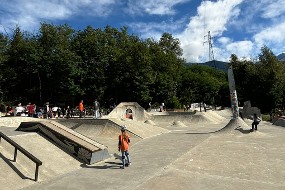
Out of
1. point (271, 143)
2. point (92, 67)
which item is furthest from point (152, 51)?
point (271, 143)

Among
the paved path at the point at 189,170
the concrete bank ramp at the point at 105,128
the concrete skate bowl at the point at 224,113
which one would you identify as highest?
the concrete skate bowl at the point at 224,113

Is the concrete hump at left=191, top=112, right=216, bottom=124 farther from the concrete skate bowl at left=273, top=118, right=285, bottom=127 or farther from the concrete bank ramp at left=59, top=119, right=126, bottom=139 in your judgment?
the concrete bank ramp at left=59, top=119, right=126, bottom=139

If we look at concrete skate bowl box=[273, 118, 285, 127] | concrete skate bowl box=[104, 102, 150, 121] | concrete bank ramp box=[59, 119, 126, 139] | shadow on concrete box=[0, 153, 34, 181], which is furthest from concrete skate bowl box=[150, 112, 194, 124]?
shadow on concrete box=[0, 153, 34, 181]

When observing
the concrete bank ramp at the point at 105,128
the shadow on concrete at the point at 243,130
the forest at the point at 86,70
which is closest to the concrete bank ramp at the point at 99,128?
the concrete bank ramp at the point at 105,128

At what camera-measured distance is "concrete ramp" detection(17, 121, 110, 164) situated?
40.8 feet

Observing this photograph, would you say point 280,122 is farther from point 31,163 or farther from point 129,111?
point 31,163

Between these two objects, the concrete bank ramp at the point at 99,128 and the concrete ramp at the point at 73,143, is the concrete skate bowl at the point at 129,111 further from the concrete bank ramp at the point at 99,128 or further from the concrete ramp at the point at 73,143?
the concrete ramp at the point at 73,143

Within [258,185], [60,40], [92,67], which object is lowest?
[258,185]

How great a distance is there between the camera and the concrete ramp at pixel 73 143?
1245 cm

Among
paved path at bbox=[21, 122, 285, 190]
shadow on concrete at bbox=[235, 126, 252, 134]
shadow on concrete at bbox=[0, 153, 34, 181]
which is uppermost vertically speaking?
shadow on concrete at bbox=[235, 126, 252, 134]

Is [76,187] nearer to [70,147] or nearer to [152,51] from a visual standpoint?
[70,147]

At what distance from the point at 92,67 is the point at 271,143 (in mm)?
35710

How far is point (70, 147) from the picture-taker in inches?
506

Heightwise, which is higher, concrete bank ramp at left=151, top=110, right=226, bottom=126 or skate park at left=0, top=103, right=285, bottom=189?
concrete bank ramp at left=151, top=110, right=226, bottom=126
